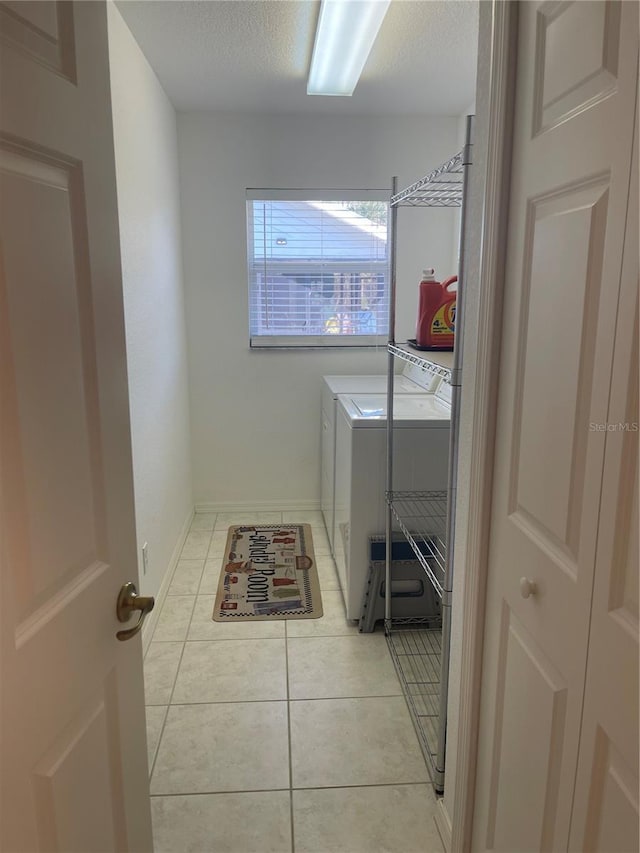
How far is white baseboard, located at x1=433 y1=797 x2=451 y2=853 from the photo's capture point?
1579mm

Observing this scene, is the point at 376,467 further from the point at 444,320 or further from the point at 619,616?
the point at 619,616

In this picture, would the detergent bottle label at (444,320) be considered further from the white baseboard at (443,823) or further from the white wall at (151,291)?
the white baseboard at (443,823)

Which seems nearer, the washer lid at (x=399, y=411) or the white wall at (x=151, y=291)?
the white wall at (x=151, y=291)

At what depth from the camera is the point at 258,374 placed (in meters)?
3.89

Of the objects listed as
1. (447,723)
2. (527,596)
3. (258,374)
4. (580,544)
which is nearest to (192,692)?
(447,723)

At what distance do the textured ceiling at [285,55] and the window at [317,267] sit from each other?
0.51m

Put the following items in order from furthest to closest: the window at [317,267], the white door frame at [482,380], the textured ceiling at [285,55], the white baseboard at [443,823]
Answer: the window at [317,267] → the textured ceiling at [285,55] → the white baseboard at [443,823] → the white door frame at [482,380]

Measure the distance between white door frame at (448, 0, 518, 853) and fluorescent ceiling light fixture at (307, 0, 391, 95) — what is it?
3.83 feet

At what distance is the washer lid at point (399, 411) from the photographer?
2.51 m

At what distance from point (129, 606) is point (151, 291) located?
81.6 inches

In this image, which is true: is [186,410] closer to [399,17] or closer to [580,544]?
[399,17]

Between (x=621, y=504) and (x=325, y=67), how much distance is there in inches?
100

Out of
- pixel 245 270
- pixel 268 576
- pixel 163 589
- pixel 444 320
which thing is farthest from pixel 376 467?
pixel 245 270

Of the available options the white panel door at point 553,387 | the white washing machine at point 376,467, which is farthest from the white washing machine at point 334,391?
the white panel door at point 553,387
